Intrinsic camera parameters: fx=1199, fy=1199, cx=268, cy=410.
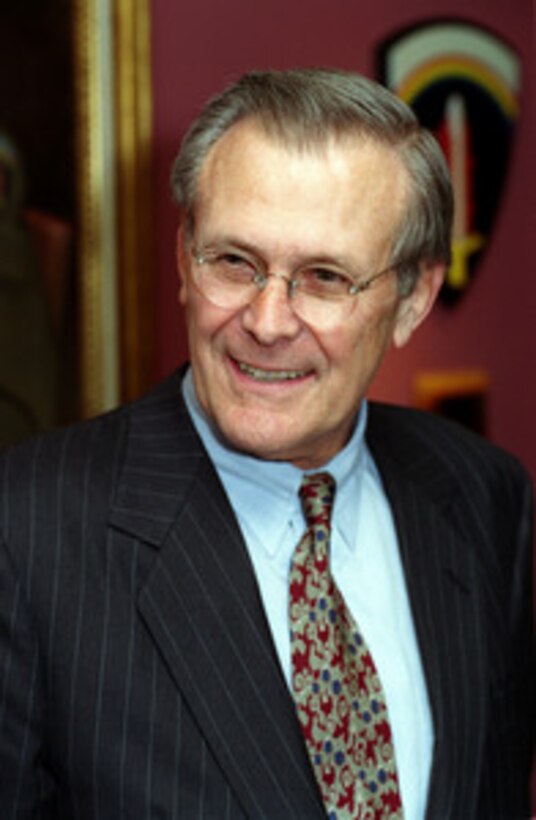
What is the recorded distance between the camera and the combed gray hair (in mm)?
1733

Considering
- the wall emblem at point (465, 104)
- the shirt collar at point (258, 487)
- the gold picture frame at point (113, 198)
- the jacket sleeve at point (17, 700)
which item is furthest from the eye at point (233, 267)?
the wall emblem at point (465, 104)

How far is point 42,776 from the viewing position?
67.1 inches

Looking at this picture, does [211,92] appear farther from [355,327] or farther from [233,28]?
[355,327]

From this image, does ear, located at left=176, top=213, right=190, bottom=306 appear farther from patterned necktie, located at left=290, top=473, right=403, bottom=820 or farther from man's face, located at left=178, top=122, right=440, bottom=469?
patterned necktie, located at left=290, top=473, right=403, bottom=820

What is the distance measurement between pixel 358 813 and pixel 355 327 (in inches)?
27.9

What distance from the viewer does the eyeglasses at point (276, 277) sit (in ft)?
5.65

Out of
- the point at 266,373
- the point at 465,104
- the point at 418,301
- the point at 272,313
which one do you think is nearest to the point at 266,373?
the point at 266,373

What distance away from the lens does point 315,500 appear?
6.16 feet

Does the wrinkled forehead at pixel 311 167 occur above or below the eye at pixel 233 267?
above

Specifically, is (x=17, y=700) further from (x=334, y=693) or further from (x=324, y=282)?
(x=324, y=282)

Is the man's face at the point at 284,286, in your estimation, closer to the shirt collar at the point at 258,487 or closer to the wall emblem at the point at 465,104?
the shirt collar at the point at 258,487

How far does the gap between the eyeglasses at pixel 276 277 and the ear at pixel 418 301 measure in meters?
0.19

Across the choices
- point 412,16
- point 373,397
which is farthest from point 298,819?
point 412,16

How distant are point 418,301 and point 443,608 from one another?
1.68 ft
